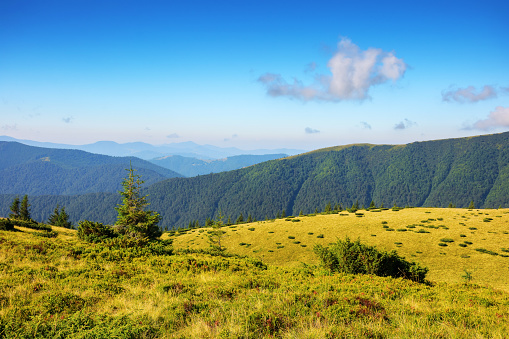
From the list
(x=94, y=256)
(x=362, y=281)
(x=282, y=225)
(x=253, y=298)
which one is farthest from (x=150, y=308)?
(x=282, y=225)

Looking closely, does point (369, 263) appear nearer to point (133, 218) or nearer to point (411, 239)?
point (411, 239)

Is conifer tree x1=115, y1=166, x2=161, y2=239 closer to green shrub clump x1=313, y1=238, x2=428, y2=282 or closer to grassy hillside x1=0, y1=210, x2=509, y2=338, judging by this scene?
grassy hillside x1=0, y1=210, x2=509, y2=338

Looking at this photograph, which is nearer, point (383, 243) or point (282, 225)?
point (383, 243)

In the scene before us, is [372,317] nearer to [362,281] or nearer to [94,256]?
[362,281]

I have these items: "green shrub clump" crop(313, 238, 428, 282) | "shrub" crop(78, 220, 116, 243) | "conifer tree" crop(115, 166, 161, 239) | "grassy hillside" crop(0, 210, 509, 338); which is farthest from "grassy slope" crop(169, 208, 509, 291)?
"shrub" crop(78, 220, 116, 243)

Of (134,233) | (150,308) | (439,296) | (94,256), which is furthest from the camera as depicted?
(134,233)

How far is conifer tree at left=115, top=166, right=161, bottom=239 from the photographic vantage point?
28.4m

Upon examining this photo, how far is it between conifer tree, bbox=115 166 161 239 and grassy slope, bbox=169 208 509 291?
46.9 ft

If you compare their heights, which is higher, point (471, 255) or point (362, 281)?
point (362, 281)

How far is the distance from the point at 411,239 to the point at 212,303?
116 ft

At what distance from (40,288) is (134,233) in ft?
72.3

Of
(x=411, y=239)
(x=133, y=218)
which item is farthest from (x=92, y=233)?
(x=411, y=239)

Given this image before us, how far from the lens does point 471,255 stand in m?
26.2

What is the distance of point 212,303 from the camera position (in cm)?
705
